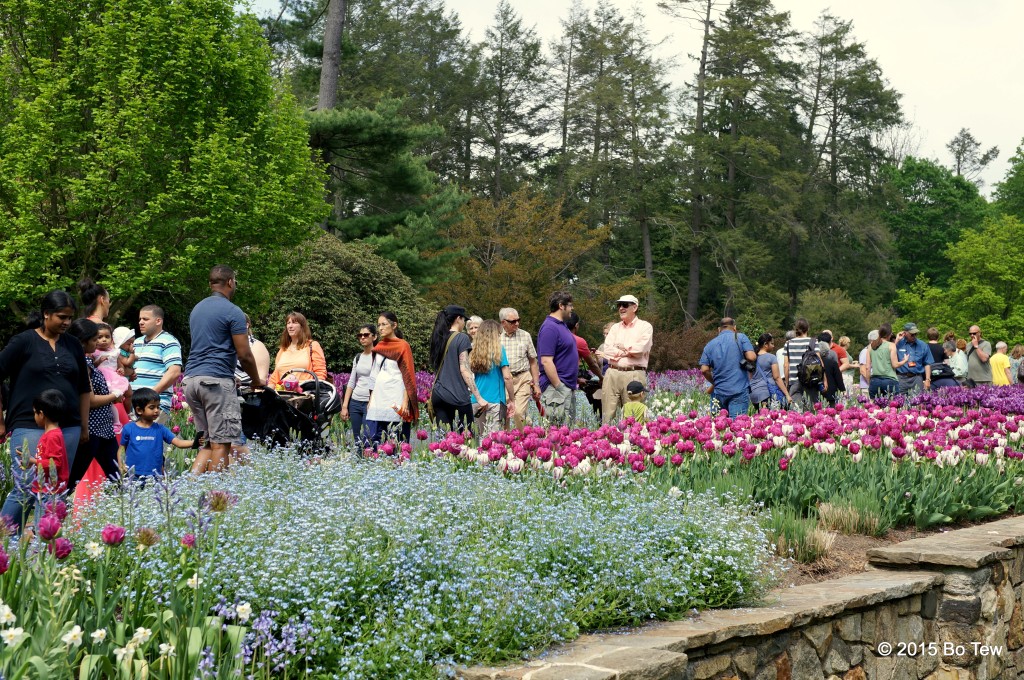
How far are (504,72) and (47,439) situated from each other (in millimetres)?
37716

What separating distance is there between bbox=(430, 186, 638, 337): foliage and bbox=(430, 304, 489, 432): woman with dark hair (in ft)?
53.9

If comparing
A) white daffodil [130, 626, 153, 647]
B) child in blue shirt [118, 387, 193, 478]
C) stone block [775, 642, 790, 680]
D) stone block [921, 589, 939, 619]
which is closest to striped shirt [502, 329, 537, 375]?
child in blue shirt [118, 387, 193, 478]

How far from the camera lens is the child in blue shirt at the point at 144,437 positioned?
6.83 metres

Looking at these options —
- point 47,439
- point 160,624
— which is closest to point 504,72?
point 47,439

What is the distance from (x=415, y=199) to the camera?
3441 centimetres

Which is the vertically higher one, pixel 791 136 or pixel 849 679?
pixel 791 136

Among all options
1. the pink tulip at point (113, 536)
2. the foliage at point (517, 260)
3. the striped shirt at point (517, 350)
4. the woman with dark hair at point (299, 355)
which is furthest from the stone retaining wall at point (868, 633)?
the foliage at point (517, 260)

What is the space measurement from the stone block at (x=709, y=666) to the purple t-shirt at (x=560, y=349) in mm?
6070

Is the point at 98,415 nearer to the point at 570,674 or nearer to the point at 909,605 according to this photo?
the point at 570,674

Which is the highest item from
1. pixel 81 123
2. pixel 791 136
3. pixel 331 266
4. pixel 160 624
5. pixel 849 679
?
pixel 791 136

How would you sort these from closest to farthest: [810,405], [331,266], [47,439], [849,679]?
[849,679] → [47,439] → [810,405] → [331,266]

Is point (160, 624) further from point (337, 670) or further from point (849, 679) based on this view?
point (849, 679)

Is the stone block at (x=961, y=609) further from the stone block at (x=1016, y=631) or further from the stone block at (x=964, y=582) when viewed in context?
the stone block at (x=1016, y=631)

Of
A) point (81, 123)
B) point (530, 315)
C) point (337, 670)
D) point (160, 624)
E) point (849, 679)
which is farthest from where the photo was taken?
point (530, 315)
